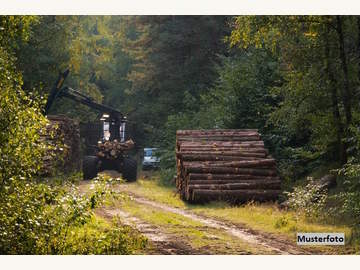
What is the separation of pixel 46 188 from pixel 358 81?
6.91 meters

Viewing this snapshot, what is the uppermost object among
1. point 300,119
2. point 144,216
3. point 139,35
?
point 139,35

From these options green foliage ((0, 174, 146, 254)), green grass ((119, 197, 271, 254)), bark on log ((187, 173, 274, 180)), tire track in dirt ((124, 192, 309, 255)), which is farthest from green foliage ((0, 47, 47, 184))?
bark on log ((187, 173, 274, 180))

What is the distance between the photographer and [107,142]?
22.3m

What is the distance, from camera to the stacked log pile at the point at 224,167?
16.3 meters

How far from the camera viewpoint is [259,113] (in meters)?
18.2

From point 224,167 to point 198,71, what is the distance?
106 inches

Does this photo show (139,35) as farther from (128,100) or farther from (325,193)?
(325,193)

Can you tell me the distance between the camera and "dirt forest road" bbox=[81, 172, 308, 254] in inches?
428

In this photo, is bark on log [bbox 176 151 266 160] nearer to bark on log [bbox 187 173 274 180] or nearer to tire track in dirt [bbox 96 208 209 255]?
bark on log [bbox 187 173 274 180]

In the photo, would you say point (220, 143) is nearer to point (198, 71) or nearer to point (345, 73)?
point (198, 71)

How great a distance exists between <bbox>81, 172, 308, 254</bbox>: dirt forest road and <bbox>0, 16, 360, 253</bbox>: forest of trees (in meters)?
1.81

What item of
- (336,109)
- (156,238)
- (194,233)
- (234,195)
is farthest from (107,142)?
(156,238)

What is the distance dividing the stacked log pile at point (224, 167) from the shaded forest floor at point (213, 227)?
2.89ft
